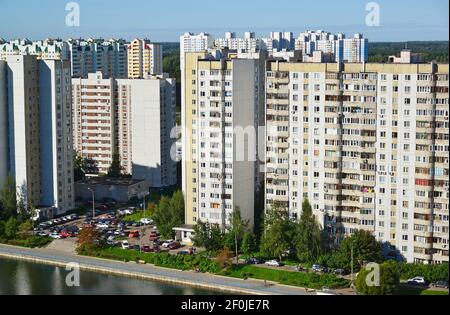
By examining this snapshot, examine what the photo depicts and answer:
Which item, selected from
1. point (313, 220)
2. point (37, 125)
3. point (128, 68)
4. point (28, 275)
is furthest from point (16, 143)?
point (128, 68)

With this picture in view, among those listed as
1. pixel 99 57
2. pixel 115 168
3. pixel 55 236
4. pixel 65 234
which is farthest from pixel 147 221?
pixel 99 57

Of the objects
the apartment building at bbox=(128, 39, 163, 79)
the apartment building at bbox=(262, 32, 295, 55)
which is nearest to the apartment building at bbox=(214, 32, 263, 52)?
the apartment building at bbox=(262, 32, 295, 55)

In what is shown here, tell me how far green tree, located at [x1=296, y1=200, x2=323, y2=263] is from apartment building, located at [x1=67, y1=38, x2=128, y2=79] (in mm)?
14460

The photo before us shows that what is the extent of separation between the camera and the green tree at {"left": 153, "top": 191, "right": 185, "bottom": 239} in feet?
39.0

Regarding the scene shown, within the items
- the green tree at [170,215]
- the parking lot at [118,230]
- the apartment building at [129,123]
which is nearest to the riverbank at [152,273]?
the parking lot at [118,230]

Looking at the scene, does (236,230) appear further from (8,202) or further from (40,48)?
(40,48)

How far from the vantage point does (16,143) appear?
13.5m

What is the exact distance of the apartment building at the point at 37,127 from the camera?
13391mm

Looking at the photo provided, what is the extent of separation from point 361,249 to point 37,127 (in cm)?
622

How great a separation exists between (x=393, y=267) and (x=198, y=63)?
4036mm

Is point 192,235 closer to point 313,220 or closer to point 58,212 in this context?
point 313,220

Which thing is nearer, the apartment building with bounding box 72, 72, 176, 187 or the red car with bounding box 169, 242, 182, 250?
the red car with bounding box 169, 242, 182, 250

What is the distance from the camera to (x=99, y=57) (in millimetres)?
25438

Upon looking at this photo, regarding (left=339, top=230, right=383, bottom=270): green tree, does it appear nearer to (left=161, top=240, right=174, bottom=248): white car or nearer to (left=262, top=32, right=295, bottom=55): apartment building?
(left=161, top=240, right=174, bottom=248): white car
